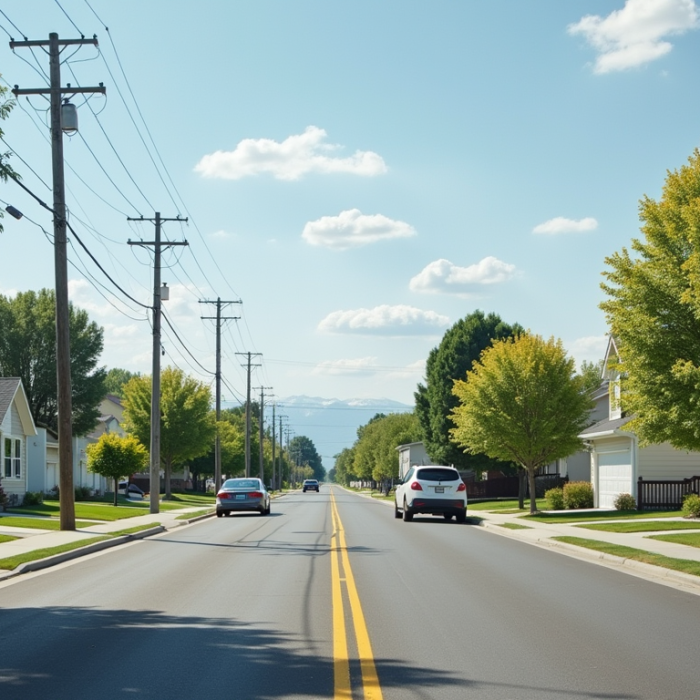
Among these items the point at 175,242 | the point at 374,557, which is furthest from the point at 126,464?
the point at 374,557

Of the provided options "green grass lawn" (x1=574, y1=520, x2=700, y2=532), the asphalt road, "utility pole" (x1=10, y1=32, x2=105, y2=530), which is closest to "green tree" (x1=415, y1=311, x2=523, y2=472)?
"green grass lawn" (x1=574, y1=520, x2=700, y2=532)

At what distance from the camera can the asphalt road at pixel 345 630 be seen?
25.9ft

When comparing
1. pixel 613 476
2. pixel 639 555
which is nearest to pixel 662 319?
pixel 639 555

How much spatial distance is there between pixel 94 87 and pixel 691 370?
16762 millimetres

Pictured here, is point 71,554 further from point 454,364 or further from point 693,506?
point 454,364

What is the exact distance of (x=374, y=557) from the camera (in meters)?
19.0

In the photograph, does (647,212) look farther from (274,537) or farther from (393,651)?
(393,651)

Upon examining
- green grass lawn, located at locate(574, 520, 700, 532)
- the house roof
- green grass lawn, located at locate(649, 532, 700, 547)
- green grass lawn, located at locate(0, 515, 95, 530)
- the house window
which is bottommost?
green grass lawn, located at locate(574, 520, 700, 532)

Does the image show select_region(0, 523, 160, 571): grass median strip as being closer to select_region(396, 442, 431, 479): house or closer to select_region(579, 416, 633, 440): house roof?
select_region(579, 416, 633, 440): house roof

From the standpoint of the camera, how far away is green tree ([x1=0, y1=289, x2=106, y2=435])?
63.3m

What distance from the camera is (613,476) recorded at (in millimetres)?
40531

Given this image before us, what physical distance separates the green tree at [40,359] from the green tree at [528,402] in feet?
109

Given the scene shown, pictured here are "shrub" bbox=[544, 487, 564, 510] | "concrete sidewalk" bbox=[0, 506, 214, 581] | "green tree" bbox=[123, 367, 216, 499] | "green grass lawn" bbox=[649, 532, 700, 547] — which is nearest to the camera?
"concrete sidewalk" bbox=[0, 506, 214, 581]

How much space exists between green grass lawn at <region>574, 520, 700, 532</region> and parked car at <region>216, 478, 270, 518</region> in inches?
545
